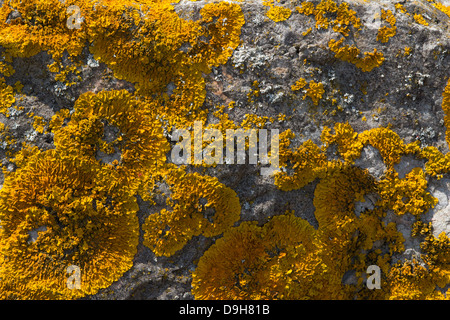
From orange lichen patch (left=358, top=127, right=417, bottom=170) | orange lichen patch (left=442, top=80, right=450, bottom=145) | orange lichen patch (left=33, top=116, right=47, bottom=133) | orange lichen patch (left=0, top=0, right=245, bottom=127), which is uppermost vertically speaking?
orange lichen patch (left=0, top=0, right=245, bottom=127)

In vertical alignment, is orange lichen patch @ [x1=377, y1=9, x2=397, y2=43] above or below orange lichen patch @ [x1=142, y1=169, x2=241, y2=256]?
above

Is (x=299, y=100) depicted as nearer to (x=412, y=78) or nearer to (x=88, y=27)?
(x=412, y=78)

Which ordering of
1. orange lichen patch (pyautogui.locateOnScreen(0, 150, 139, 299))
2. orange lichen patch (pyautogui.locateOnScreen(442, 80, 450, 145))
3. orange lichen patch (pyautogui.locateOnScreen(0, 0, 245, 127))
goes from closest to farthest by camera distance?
orange lichen patch (pyautogui.locateOnScreen(0, 150, 139, 299))
orange lichen patch (pyautogui.locateOnScreen(0, 0, 245, 127))
orange lichen patch (pyautogui.locateOnScreen(442, 80, 450, 145))

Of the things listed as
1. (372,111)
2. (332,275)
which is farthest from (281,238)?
(372,111)

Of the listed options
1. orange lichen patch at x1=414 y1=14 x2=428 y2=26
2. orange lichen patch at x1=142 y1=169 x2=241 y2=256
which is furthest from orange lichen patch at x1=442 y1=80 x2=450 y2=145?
orange lichen patch at x1=142 y1=169 x2=241 y2=256

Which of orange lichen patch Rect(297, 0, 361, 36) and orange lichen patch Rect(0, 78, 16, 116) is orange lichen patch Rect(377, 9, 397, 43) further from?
orange lichen patch Rect(0, 78, 16, 116)

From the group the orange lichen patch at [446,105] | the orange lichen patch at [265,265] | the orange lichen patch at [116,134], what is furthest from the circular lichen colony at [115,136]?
the orange lichen patch at [446,105]

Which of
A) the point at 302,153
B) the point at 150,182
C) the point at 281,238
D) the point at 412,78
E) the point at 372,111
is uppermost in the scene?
the point at 412,78
